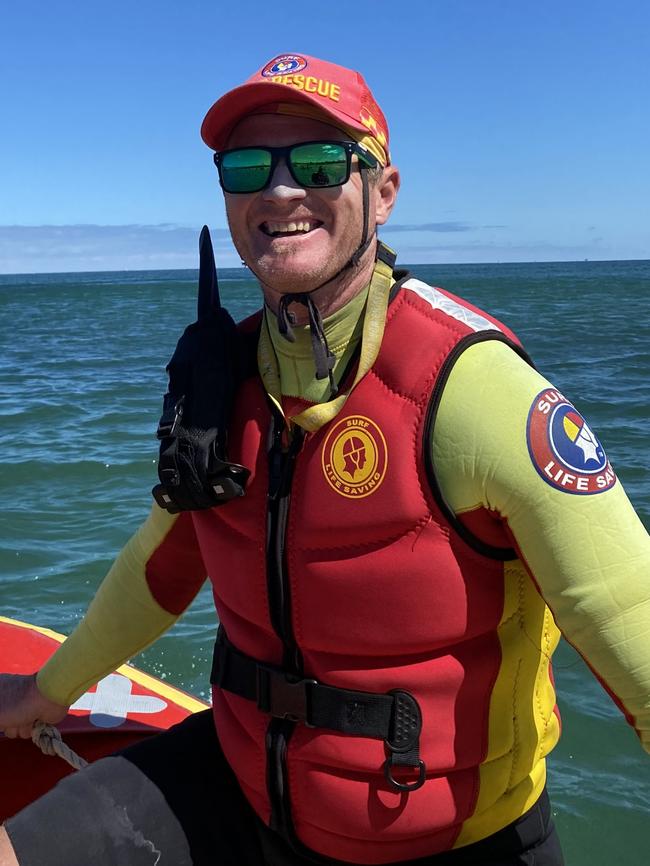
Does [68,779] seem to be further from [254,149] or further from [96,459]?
[96,459]

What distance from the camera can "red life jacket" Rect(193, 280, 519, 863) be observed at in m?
1.65

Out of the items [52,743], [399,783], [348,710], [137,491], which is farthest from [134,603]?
[137,491]

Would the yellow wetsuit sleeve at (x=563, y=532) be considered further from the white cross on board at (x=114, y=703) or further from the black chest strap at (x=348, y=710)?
the white cross on board at (x=114, y=703)

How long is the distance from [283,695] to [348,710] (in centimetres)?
13

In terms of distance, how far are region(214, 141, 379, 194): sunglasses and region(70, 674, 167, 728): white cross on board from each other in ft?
5.92

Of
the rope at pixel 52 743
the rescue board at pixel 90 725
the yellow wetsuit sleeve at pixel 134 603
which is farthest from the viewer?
the rescue board at pixel 90 725

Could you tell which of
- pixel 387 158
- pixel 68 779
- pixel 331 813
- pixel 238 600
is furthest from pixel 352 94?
pixel 68 779

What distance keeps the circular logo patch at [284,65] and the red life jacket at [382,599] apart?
443 mm

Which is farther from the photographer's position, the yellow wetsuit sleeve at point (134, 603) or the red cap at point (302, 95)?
the yellow wetsuit sleeve at point (134, 603)

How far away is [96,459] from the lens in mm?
9539

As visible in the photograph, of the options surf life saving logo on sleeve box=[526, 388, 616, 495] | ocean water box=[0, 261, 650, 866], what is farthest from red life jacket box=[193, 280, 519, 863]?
ocean water box=[0, 261, 650, 866]

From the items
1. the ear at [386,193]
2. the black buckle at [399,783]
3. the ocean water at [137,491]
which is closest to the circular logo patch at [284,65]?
the ear at [386,193]

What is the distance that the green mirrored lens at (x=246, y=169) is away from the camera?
1755mm

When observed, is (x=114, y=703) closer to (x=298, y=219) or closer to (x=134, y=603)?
(x=134, y=603)
